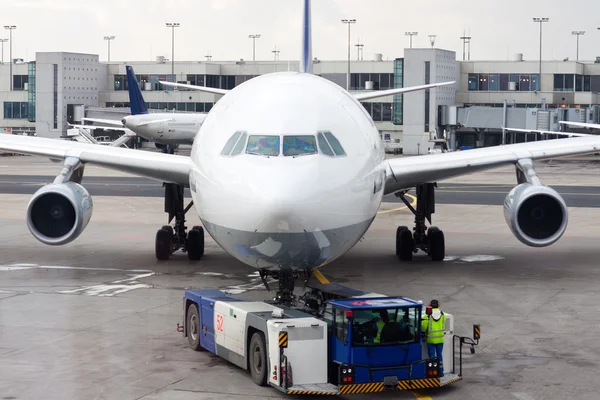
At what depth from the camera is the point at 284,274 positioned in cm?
1925

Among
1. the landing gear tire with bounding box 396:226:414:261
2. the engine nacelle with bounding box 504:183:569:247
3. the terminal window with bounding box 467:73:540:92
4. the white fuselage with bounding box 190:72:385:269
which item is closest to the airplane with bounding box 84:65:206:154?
the terminal window with bounding box 467:73:540:92

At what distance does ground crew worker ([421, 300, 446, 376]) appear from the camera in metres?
16.3

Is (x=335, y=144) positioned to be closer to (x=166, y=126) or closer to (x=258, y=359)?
(x=258, y=359)

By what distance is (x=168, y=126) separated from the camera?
88.1m

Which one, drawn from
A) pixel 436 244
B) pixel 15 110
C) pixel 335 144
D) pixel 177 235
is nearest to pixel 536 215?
pixel 436 244

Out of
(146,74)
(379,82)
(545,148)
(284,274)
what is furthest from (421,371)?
(146,74)

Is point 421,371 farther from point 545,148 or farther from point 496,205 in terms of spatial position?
point 496,205

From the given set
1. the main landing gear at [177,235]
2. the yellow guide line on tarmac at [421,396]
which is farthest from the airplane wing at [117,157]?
the yellow guide line on tarmac at [421,396]

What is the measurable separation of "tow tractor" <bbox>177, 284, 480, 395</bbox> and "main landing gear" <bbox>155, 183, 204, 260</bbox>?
1245cm

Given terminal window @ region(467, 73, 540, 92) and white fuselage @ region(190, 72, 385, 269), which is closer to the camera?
white fuselage @ region(190, 72, 385, 269)

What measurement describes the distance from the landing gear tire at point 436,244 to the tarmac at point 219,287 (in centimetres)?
30

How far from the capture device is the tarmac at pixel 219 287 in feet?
53.6

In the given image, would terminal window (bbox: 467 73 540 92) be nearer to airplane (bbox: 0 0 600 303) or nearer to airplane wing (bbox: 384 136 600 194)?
airplane wing (bbox: 384 136 600 194)

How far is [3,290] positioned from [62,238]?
1.84m
